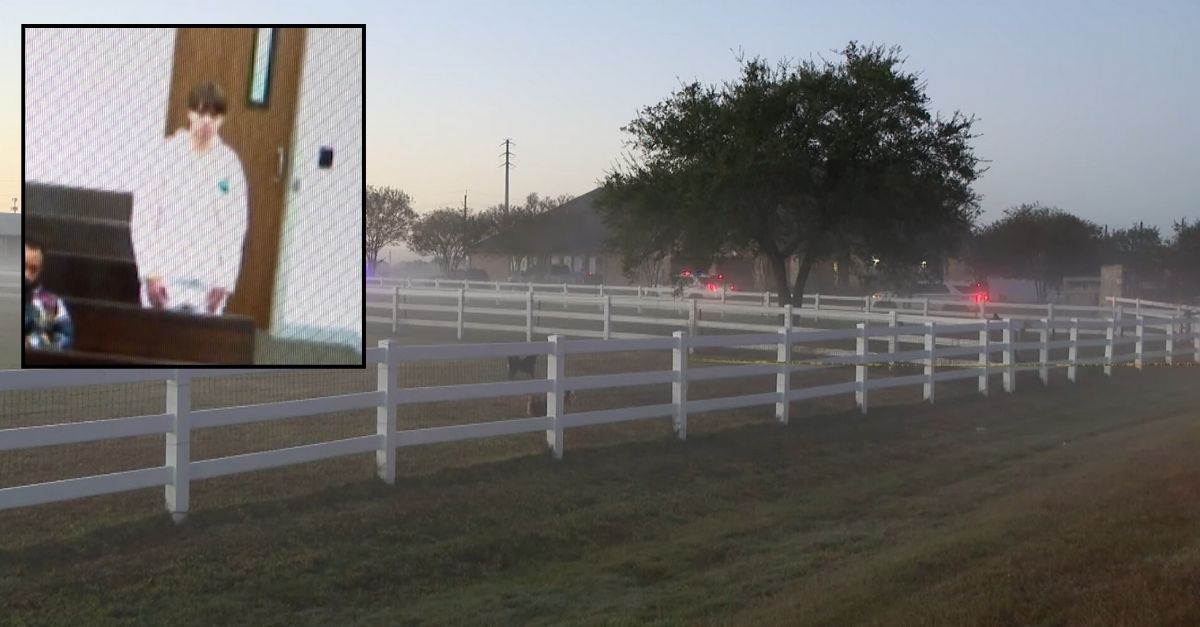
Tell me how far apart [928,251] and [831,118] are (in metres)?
4.51

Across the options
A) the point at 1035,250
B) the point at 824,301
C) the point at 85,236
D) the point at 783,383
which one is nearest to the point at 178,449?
the point at 85,236

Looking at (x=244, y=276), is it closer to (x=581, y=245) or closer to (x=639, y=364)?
(x=639, y=364)

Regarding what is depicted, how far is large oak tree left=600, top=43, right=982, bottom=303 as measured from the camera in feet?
97.5

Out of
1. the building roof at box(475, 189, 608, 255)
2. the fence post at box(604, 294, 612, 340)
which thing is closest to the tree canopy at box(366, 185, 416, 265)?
the fence post at box(604, 294, 612, 340)

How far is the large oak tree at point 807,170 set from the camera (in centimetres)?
2972

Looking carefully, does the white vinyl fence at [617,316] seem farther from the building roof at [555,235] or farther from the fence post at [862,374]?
the building roof at [555,235]

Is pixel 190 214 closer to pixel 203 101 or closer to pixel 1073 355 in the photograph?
pixel 203 101

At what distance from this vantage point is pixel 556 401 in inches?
472

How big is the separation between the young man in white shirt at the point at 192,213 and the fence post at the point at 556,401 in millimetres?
6248

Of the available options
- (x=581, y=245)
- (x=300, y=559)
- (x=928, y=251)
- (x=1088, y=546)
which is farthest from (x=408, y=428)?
(x=581, y=245)

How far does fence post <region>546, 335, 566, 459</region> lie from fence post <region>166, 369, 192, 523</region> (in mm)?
3924

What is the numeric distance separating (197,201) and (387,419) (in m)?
4.83

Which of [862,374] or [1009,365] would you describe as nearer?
[862,374]

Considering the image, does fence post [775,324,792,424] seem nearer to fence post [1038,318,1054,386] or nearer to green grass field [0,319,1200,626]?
green grass field [0,319,1200,626]
